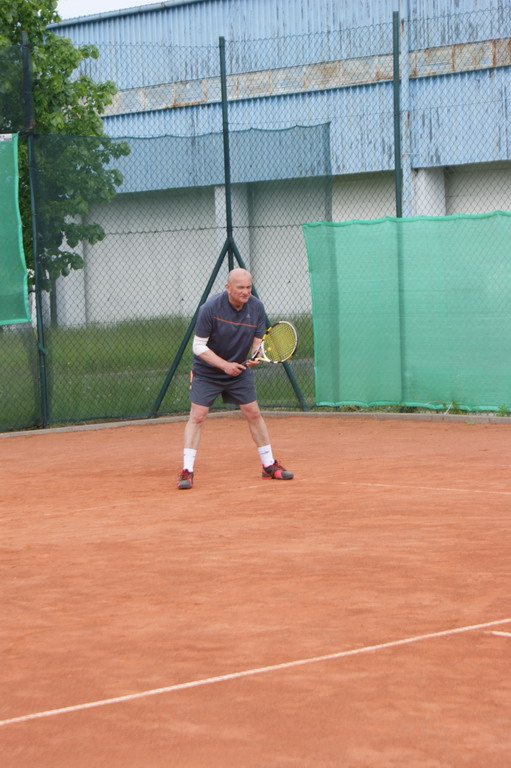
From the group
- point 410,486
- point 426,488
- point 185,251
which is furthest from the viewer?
point 185,251

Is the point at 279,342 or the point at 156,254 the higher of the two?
the point at 156,254

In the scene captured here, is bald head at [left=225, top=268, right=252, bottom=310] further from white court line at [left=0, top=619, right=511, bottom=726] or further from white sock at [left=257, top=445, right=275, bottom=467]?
white court line at [left=0, top=619, right=511, bottom=726]

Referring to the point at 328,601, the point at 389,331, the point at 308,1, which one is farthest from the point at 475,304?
the point at 308,1

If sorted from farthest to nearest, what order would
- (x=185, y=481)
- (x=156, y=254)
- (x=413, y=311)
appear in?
(x=156, y=254) < (x=413, y=311) < (x=185, y=481)

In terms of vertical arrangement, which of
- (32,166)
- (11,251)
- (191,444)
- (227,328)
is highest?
(32,166)

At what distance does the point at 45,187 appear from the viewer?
12664mm

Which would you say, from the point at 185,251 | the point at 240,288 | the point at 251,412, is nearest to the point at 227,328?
the point at 240,288

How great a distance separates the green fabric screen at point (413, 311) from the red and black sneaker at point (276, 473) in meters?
3.88

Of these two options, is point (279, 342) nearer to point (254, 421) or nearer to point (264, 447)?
point (254, 421)

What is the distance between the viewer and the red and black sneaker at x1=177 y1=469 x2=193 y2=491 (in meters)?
8.86

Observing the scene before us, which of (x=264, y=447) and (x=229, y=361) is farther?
(x=229, y=361)

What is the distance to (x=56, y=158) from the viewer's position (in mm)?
12695

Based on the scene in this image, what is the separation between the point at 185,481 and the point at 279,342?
5.23 ft

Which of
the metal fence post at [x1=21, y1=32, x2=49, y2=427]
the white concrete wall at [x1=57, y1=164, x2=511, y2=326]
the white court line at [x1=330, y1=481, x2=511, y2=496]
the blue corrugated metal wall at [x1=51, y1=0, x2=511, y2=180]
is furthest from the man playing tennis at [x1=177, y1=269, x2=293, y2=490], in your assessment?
the blue corrugated metal wall at [x1=51, y1=0, x2=511, y2=180]
